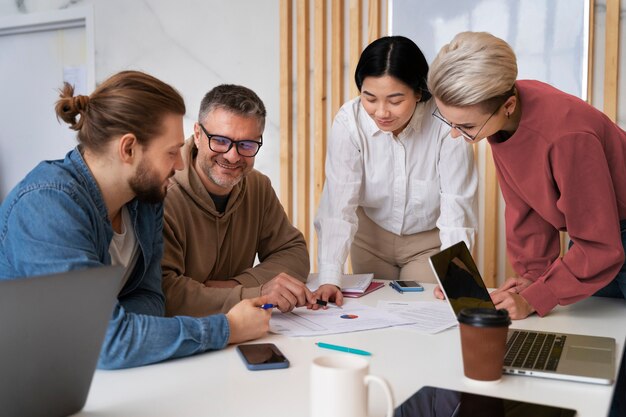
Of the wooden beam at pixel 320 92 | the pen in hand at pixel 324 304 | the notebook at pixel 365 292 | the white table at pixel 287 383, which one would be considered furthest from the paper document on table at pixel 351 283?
the wooden beam at pixel 320 92

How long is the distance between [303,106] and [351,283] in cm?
197

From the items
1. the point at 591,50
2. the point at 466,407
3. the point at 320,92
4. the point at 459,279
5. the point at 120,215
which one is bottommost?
the point at 466,407

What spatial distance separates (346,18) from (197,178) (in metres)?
2.03

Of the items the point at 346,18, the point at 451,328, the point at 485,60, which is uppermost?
A: the point at 346,18

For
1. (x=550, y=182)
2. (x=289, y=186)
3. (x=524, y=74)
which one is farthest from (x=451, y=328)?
(x=289, y=186)

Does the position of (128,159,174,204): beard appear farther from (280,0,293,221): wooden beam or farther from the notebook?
(280,0,293,221): wooden beam

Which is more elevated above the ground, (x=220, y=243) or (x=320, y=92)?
(x=320, y=92)

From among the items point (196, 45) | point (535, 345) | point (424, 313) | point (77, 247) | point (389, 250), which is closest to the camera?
point (77, 247)

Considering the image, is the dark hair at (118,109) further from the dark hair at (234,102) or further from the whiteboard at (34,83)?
the whiteboard at (34,83)

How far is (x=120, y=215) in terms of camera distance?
156 centimetres

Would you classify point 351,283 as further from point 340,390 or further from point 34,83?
point 34,83

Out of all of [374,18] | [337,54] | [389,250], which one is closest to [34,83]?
[337,54]

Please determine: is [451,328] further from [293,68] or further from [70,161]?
[293,68]

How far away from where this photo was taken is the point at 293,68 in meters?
3.92
